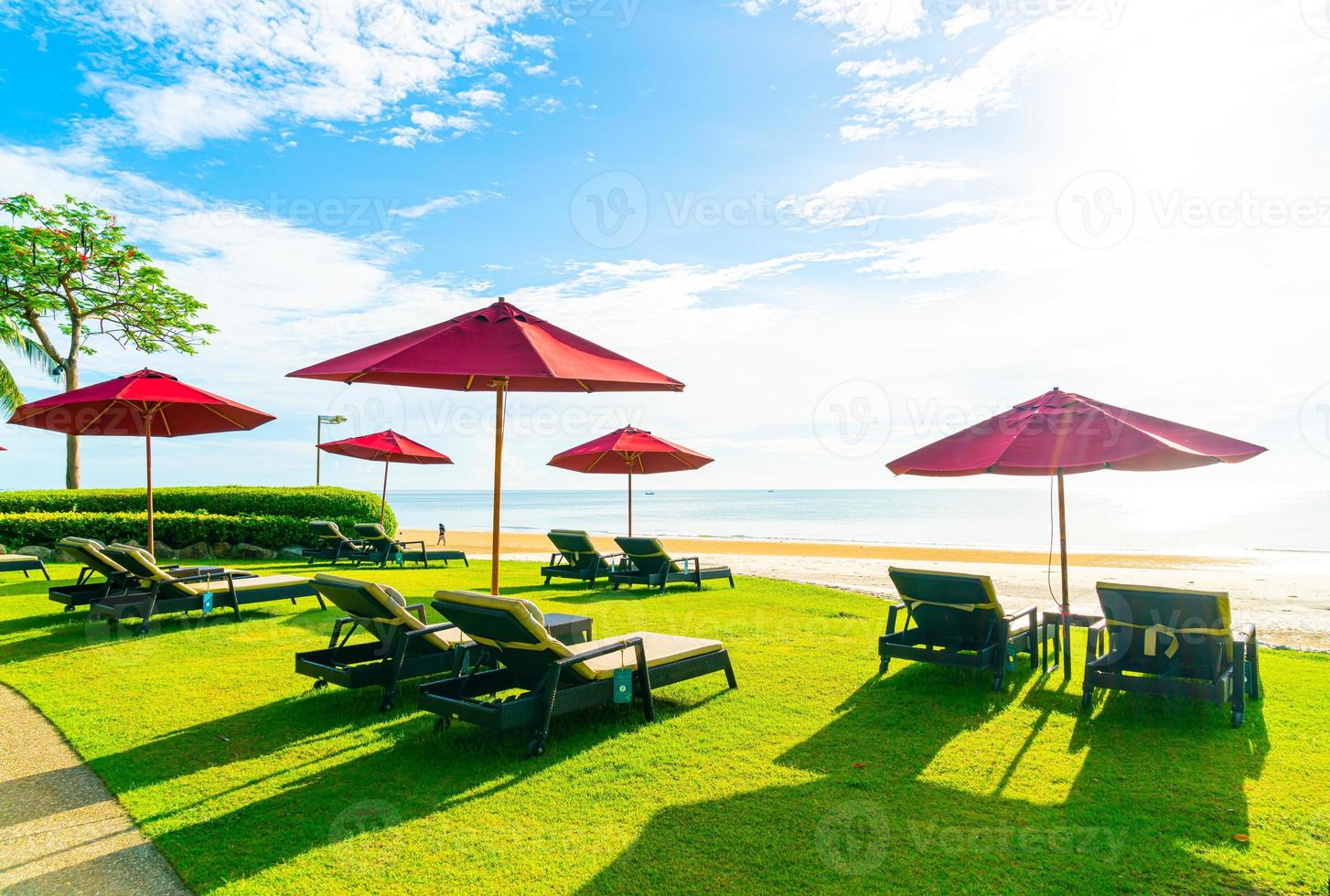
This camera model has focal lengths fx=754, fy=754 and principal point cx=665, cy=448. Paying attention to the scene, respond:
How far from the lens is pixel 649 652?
17.8 ft

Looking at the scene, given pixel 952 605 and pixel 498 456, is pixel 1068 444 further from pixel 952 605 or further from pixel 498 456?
pixel 498 456

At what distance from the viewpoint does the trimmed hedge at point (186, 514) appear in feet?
49.3

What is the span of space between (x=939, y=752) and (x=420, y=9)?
8.95m

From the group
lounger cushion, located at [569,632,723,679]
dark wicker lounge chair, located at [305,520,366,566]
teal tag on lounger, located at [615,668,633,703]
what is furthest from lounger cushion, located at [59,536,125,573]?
dark wicker lounge chair, located at [305,520,366,566]

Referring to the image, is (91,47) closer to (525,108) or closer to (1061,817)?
(525,108)

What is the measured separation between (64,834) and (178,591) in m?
5.47

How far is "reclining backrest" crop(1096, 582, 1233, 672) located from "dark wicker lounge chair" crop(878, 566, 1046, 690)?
29.8 inches

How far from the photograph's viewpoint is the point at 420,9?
845 cm

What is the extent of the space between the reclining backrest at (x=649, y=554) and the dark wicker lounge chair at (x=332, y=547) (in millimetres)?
6707

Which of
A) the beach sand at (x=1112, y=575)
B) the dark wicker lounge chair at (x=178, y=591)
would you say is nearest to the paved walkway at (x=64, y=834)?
the dark wicker lounge chair at (x=178, y=591)

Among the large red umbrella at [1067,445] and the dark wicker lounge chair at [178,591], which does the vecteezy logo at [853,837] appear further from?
the dark wicker lounge chair at [178,591]

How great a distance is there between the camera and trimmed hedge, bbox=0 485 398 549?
15.0 metres

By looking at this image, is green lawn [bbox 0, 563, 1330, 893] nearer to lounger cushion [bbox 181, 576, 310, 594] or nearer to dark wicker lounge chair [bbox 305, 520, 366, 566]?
lounger cushion [bbox 181, 576, 310, 594]

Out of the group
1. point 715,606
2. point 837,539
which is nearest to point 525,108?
point 715,606
